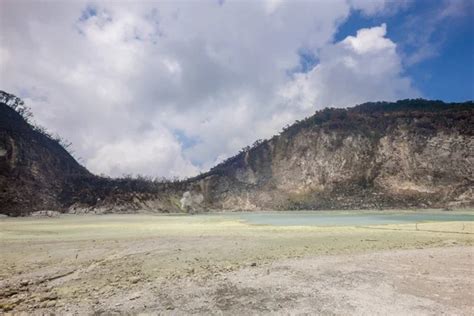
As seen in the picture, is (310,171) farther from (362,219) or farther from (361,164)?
(362,219)

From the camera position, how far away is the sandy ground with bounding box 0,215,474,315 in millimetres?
6160

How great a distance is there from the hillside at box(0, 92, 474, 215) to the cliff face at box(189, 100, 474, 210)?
15 centimetres

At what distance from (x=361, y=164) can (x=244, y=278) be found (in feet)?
179

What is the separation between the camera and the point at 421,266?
889cm

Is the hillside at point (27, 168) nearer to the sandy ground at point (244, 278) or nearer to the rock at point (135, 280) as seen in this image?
the sandy ground at point (244, 278)

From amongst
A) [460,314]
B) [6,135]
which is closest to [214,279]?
[460,314]

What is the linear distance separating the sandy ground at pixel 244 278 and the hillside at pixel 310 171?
40.0 m

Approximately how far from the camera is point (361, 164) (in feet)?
192

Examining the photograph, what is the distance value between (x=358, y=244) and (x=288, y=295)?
23.0ft

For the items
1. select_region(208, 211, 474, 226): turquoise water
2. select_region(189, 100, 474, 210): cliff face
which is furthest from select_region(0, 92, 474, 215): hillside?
select_region(208, 211, 474, 226): turquoise water

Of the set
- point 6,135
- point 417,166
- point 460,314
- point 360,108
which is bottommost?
point 460,314

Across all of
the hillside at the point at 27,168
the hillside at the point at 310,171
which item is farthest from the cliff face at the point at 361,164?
the hillside at the point at 27,168

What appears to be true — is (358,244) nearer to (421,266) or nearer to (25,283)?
(421,266)

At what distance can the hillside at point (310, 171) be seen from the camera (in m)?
50.6
